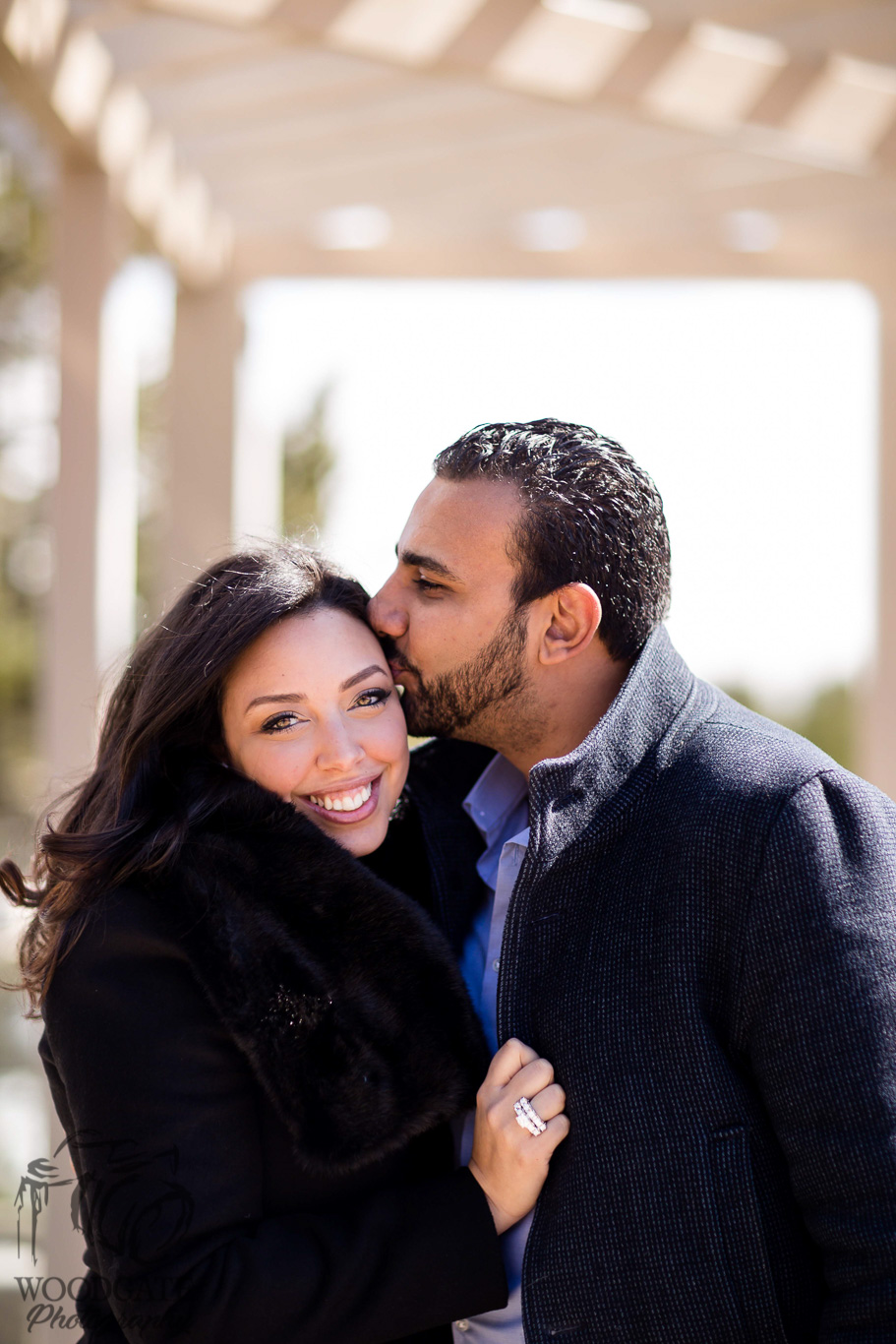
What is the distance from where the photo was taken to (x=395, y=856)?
8.29 ft

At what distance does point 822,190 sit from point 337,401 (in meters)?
14.6

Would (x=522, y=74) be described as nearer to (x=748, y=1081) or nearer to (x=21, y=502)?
(x=748, y=1081)

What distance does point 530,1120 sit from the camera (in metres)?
1.81

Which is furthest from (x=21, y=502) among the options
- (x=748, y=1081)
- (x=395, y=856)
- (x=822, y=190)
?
(x=748, y=1081)

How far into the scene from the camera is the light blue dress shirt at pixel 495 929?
193 centimetres

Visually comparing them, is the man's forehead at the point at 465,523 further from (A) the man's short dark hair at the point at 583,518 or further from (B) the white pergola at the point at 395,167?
(B) the white pergola at the point at 395,167

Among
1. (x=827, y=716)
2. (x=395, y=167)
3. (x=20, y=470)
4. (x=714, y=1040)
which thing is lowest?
(x=827, y=716)

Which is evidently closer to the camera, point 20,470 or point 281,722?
point 281,722

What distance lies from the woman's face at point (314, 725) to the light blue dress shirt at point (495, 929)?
259mm

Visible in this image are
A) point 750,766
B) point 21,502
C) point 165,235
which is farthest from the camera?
point 21,502

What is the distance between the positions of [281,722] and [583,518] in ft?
2.31

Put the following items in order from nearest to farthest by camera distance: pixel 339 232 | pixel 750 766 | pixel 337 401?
pixel 750 766
pixel 339 232
pixel 337 401

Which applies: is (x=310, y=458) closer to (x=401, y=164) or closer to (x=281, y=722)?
(x=401, y=164)

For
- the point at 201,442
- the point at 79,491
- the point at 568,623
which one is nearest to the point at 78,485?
the point at 79,491
